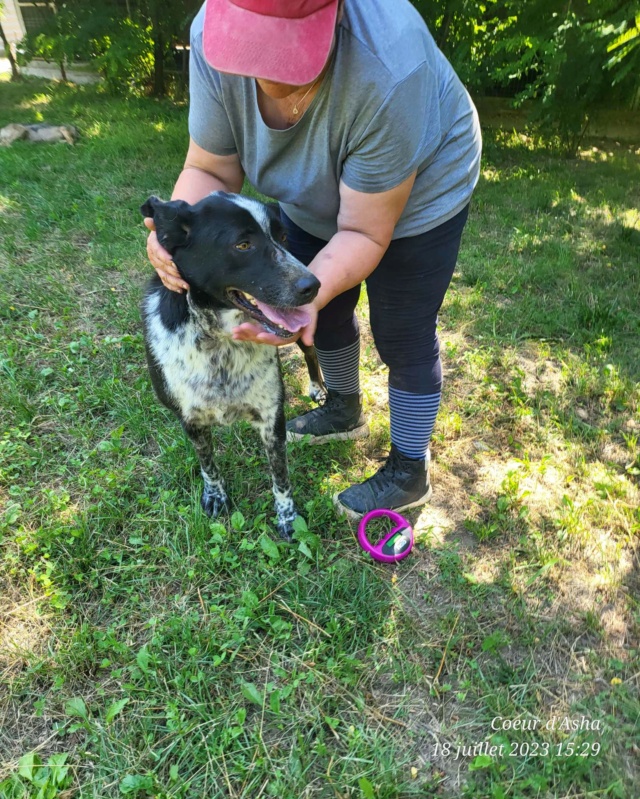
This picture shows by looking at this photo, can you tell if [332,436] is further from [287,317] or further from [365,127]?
[365,127]

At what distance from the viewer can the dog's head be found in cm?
176

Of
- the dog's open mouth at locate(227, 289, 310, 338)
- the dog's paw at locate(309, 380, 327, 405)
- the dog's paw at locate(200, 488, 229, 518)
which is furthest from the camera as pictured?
the dog's paw at locate(309, 380, 327, 405)

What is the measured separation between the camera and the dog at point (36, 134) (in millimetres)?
7031

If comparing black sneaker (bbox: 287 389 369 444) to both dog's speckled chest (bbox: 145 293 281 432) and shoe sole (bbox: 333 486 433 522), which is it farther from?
dog's speckled chest (bbox: 145 293 281 432)

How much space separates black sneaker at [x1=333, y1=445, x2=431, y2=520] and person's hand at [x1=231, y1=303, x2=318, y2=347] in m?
0.92

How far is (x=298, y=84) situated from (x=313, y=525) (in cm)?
164

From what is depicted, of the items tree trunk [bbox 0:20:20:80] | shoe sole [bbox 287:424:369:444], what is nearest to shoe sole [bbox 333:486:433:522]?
shoe sole [bbox 287:424:369:444]

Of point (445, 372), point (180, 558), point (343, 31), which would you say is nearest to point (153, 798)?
point (180, 558)

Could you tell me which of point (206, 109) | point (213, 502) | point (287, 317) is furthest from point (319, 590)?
point (206, 109)

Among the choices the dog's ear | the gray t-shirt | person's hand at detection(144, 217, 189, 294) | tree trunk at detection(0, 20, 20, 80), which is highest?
the gray t-shirt

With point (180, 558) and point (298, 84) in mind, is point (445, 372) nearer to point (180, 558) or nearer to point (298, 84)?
point (180, 558)

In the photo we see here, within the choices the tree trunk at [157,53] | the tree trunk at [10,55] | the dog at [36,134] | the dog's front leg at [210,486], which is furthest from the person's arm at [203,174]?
the tree trunk at [10,55]

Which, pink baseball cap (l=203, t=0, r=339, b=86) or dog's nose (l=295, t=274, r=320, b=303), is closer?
pink baseball cap (l=203, t=0, r=339, b=86)

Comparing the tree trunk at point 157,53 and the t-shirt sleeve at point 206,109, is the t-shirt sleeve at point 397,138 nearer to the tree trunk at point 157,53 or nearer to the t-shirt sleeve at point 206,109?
the t-shirt sleeve at point 206,109
